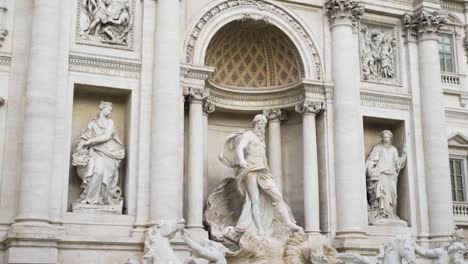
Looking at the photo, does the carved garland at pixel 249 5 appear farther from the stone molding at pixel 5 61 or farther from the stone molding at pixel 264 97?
the stone molding at pixel 5 61

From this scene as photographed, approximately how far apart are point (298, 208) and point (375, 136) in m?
3.72

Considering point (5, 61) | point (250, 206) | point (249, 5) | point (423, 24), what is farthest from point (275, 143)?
point (5, 61)

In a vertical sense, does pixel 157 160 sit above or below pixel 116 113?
below

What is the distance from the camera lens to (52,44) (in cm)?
1653

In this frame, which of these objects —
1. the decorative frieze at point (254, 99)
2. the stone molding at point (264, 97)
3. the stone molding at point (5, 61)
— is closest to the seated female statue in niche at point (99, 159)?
the stone molding at point (5, 61)

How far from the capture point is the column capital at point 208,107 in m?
19.3

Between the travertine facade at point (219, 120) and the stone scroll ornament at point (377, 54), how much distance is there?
0.05 metres

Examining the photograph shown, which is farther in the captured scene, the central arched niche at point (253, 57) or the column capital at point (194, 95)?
the central arched niche at point (253, 57)

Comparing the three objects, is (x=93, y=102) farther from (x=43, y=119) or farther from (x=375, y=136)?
(x=375, y=136)

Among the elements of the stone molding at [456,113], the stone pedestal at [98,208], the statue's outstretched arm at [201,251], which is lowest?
the statue's outstretched arm at [201,251]

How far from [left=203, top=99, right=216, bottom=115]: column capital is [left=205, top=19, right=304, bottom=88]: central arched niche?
90 centimetres

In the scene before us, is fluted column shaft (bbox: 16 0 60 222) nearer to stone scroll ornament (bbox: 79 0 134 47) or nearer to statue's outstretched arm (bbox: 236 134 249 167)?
stone scroll ornament (bbox: 79 0 134 47)

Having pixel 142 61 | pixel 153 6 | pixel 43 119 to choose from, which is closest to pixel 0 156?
pixel 43 119

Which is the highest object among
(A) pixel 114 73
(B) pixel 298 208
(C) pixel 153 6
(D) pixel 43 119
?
(C) pixel 153 6
